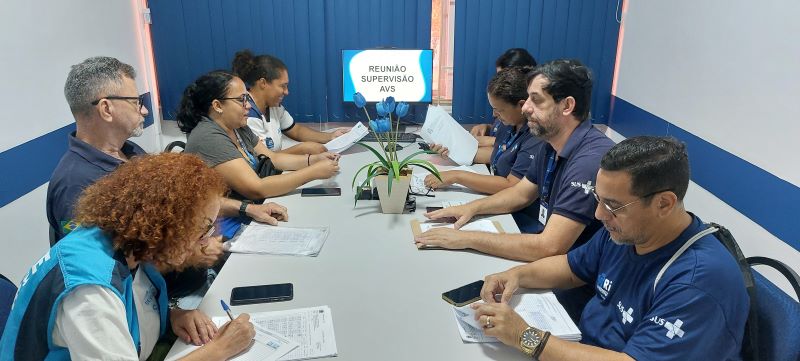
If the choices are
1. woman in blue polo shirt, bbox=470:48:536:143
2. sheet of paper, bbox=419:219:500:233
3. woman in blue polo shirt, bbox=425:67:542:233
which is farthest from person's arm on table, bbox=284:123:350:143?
sheet of paper, bbox=419:219:500:233

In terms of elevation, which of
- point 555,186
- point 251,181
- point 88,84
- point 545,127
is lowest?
point 251,181

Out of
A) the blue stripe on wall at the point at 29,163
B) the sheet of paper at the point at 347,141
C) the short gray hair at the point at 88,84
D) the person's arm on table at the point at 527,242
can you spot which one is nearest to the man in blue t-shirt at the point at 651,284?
the person's arm on table at the point at 527,242

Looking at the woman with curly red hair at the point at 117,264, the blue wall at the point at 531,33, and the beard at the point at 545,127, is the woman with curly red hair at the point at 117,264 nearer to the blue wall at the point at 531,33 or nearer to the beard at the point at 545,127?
the beard at the point at 545,127

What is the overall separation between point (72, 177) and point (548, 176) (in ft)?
5.42

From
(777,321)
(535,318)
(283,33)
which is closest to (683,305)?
(777,321)

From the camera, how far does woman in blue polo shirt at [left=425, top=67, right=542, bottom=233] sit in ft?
7.65

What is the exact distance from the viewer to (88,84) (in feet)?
5.79

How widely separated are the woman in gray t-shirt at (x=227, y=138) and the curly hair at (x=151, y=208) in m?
1.08

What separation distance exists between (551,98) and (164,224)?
4.59 feet

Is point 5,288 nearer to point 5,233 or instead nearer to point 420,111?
point 5,233

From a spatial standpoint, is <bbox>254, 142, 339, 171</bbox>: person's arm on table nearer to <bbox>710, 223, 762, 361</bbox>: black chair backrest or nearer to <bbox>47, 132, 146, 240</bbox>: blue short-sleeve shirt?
<bbox>47, 132, 146, 240</bbox>: blue short-sleeve shirt

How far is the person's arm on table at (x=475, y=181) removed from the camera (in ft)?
7.69

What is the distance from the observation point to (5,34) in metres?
2.27

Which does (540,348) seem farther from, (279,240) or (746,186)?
(746,186)
